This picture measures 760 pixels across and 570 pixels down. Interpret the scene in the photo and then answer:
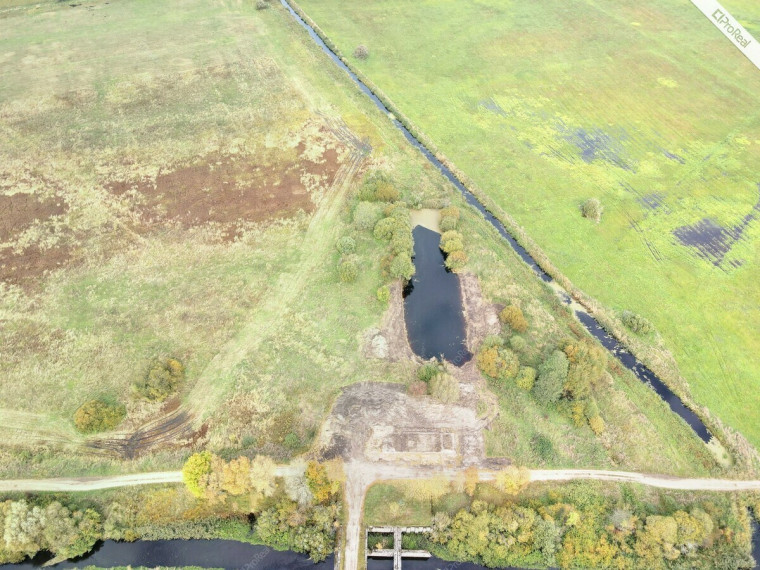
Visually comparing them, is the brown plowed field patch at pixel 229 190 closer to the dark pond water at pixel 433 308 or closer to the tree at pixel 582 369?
the dark pond water at pixel 433 308

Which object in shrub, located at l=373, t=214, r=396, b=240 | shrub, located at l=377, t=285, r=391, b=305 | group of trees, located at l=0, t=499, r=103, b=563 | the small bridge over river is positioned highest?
shrub, located at l=373, t=214, r=396, b=240

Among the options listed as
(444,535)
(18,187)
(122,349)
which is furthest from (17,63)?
(444,535)

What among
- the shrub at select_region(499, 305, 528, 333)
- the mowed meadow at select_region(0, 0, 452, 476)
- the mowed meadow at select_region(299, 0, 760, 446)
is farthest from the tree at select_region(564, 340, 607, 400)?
the mowed meadow at select_region(0, 0, 452, 476)

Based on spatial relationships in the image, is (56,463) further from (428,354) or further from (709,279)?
(709,279)

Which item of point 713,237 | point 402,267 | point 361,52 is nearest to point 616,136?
point 713,237

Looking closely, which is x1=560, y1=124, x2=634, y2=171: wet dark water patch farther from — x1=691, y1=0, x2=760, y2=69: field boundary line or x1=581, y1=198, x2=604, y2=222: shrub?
x1=691, y1=0, x2=760, y2=69: field boundary line

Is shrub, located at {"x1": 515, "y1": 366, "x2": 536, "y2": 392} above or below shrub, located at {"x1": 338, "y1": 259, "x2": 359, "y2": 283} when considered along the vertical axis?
above

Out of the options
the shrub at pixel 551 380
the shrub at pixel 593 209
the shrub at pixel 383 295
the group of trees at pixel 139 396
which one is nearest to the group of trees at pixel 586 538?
the shrub at pixel 551 380
